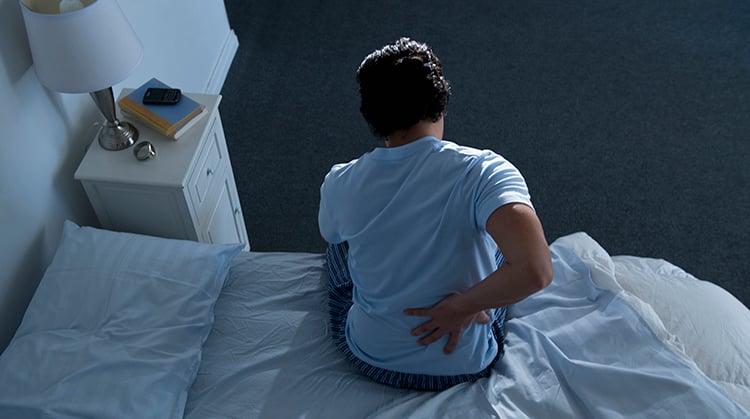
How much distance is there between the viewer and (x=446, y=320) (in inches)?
54.4

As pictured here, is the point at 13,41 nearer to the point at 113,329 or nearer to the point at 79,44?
the point at 79,44

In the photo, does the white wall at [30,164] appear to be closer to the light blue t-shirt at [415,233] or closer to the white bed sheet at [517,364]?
the white bed sheet at [517,364]

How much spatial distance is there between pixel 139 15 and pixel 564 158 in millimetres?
1614

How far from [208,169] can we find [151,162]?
0.57 feet

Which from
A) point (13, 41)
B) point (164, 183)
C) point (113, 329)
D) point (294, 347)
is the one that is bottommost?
point (294, 347)

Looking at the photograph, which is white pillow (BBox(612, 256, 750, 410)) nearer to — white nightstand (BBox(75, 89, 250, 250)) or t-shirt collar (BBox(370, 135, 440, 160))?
t-shirt collar (BBox(370, 135, 440, 160))

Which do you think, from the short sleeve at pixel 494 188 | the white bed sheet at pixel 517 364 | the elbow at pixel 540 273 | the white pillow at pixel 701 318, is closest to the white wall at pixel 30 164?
the white bed sheet at pixel 517 364

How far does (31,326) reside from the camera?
1517 mm

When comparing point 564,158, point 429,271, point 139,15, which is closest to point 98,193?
point 139,15

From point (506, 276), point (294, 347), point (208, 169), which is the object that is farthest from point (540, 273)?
point (208, 169)

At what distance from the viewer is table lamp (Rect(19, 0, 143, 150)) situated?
149 cm

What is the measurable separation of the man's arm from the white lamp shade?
89cm

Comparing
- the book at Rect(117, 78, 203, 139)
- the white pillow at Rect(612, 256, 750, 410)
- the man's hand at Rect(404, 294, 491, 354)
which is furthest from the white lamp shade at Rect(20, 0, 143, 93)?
the white pillow at Rect(612, 256, 750, 410)

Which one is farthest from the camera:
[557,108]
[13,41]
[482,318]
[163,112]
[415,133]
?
[557,108]
